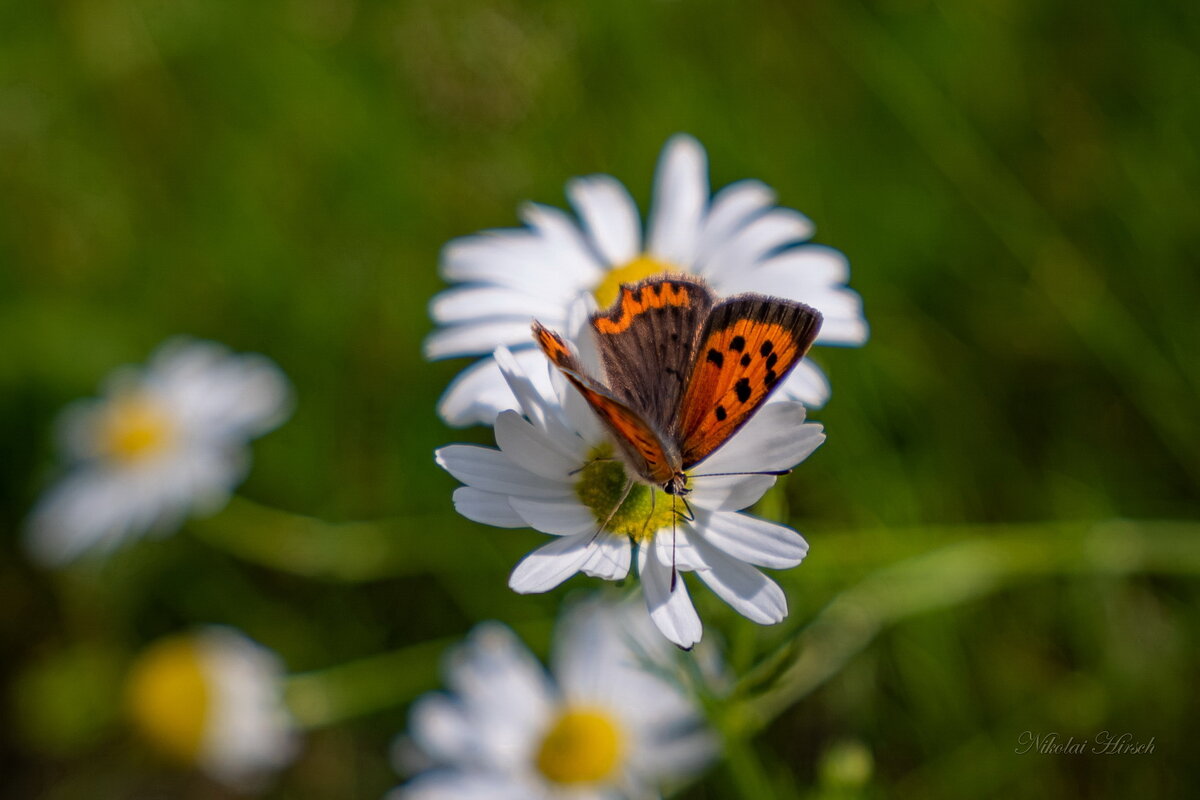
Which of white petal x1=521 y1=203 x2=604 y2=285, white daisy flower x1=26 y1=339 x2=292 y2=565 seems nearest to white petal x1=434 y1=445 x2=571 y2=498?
white petal x1=521 y1=203 x2=604 y2=285

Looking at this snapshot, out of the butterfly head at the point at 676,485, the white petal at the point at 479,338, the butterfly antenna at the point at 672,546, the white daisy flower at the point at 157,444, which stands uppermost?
the white daisy flower at the point at 157,444

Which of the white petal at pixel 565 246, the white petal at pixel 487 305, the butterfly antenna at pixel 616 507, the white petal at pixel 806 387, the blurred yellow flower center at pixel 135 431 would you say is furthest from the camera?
the blurred yellow flower center at pixel 135 431

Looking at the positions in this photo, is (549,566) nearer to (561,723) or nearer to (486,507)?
(486,507)

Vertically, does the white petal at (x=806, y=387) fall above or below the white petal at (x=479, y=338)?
below

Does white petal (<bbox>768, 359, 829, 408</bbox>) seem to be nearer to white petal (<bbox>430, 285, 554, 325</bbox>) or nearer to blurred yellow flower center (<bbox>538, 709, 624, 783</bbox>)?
white petal (<bbox>430, 285, 554, 325</bbox>)

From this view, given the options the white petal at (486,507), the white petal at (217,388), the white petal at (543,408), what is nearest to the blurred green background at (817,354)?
the white petal at (217,388)

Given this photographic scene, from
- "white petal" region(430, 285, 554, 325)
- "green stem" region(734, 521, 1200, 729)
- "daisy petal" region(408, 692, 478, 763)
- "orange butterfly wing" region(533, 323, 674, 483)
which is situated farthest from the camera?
"daisy petal" region(408, 692, 478, 763)

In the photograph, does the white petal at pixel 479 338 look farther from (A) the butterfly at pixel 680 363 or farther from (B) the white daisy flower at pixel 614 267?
(A) the butterfly at pixel 680 363
